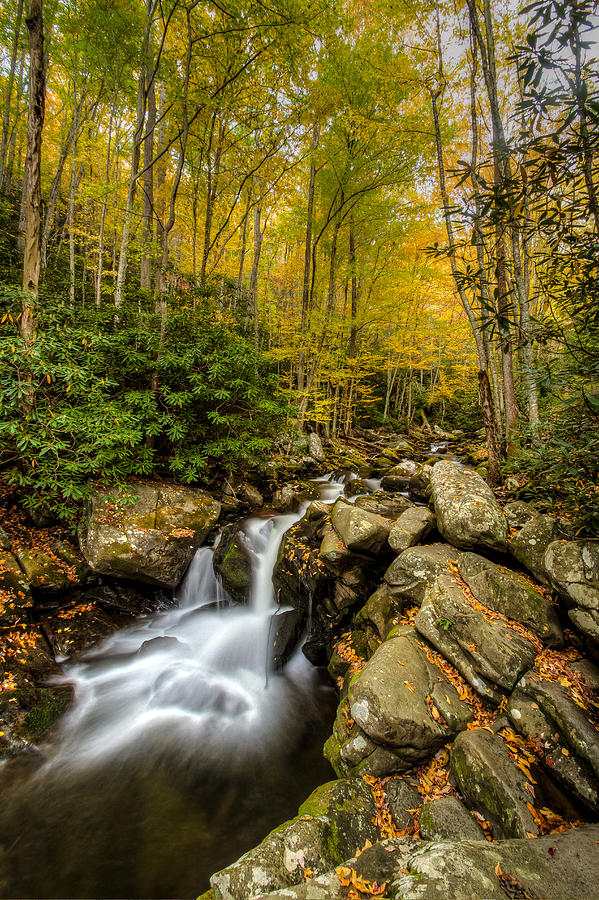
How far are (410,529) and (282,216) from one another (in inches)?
487

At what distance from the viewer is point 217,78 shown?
7320 millimetres

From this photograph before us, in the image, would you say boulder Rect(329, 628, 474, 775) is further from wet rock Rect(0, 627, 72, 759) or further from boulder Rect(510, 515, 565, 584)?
wet rock Rect(0, 627, 72, 759)

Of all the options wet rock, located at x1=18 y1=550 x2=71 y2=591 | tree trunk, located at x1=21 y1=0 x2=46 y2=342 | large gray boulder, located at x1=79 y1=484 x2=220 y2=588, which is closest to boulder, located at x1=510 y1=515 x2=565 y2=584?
large gray boulder, located at x1=79 y1=484 x2=220 y2=588

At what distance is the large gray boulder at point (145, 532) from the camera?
18.4 ft

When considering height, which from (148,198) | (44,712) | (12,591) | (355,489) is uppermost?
(148,198)

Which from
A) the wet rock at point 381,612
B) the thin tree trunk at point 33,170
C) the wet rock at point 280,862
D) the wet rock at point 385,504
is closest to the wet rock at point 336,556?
the wet rock at point 381,612

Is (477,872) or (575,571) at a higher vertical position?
(575,571)

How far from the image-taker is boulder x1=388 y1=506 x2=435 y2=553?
5.13 m

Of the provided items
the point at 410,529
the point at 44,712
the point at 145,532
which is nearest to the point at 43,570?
the point at 145,532

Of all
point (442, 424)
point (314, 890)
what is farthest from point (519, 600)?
point (442, 424)

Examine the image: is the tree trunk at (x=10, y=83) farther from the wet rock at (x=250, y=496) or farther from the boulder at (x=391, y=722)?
the boulder at (x=391, y=722)

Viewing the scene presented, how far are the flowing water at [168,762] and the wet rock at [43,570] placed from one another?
121 cm

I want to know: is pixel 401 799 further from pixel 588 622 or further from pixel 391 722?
pixel 588 622

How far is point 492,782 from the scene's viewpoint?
2.58 m
